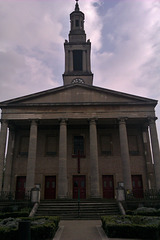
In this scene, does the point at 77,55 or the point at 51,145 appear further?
the point at 77,55

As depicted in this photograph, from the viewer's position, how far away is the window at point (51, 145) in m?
26.6

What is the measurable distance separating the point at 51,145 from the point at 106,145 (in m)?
6.86

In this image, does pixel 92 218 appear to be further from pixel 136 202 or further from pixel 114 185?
pixel 114 185

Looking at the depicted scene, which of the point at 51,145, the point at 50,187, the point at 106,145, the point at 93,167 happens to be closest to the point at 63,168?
the point at 93,167

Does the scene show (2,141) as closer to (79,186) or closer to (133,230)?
(79,186)

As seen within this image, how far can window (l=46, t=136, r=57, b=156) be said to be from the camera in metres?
26.6

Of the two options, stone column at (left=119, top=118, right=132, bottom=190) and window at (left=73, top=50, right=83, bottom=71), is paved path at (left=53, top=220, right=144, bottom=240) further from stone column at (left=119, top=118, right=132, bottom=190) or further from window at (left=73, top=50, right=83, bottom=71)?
window at (left=73, top=50, right=83, bottom=71)

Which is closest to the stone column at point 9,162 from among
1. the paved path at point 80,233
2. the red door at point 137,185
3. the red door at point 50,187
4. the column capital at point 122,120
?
the red door at point 50,187

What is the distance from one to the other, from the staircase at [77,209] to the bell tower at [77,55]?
811 inches

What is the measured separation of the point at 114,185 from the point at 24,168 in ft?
36.0

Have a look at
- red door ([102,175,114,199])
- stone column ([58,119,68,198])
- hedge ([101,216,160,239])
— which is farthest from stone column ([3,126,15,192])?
hedge ([101,216,160,239])

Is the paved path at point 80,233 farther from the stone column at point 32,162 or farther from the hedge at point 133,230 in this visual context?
the stone column at point 32,162

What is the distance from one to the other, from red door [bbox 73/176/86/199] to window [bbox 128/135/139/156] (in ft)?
21.9

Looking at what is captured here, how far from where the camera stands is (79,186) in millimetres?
25297
